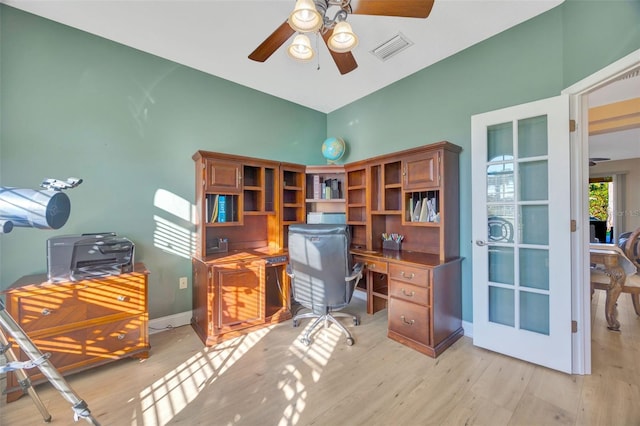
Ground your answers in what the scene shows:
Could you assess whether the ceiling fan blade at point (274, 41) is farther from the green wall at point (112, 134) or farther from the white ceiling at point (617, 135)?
the white ceiling at point (617, 135)

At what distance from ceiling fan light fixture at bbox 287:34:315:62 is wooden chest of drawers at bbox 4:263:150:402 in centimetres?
200

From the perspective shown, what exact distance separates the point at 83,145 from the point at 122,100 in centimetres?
53

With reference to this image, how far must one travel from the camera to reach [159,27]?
219cm

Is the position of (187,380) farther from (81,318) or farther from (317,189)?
(317,189)

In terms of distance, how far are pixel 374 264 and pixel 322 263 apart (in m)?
0.65

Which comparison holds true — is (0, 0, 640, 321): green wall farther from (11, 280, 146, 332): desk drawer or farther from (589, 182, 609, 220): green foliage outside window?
(589, 182, 609, 220): green foliage outside window

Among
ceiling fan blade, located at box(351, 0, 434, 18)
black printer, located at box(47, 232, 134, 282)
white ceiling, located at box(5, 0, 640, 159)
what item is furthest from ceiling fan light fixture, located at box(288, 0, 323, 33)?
black printer, located at box(47, 232, 134, 282)

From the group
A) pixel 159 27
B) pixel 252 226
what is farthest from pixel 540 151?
pixel 159 27

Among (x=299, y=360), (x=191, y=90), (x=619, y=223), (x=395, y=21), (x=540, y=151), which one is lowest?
(x=299, y=360)

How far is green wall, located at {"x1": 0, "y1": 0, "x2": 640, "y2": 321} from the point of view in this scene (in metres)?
1.95

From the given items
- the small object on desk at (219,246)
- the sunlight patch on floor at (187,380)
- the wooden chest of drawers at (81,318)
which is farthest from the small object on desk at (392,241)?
the wooden chest of drawers at (81,318)

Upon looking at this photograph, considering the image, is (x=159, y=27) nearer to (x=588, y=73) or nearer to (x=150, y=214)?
(x=150, y=214)

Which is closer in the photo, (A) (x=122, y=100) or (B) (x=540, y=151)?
(B) (x=540, y=151)

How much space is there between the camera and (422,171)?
98.8 inches
